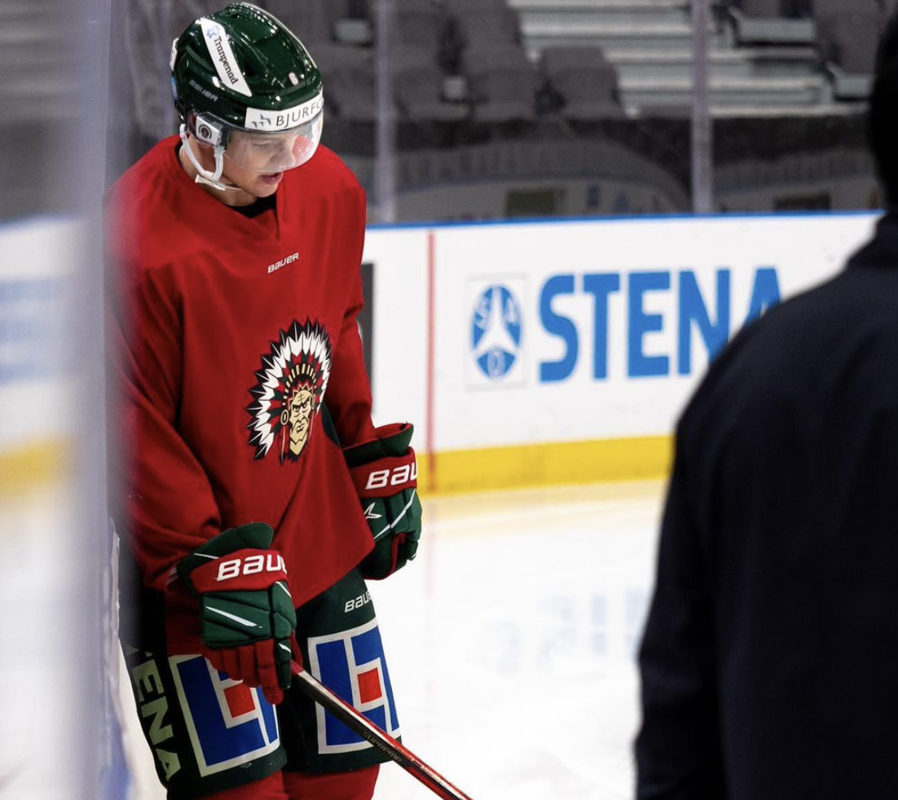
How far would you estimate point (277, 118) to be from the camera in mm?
1612

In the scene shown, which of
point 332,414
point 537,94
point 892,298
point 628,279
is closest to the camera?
point 892,298

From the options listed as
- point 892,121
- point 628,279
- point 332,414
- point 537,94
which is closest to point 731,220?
point 628,279

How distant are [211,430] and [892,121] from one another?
3.10ft

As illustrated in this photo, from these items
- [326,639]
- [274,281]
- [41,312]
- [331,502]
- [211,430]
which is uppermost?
[41,312]

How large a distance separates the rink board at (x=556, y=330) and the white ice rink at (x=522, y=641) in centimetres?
16

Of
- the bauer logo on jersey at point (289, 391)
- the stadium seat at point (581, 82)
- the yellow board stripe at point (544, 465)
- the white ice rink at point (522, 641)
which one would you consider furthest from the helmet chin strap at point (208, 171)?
the stadium seat at point (581, 82)

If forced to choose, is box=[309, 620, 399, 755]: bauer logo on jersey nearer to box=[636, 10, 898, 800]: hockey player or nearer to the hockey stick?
the hockey stick

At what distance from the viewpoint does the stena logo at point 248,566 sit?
5.28ft

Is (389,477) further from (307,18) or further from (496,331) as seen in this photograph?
(307,18)

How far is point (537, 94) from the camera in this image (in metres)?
5.74

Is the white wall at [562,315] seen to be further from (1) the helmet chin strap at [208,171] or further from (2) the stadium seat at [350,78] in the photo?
(1) the helmet chin strap at [208,171]

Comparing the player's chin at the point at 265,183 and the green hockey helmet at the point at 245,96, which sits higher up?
the green hockey helmet at the point at 245,96

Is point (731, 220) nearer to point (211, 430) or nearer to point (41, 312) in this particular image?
point (211, 430)

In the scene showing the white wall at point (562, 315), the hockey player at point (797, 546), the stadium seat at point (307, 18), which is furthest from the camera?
the stadium seat at point (307, 18)
